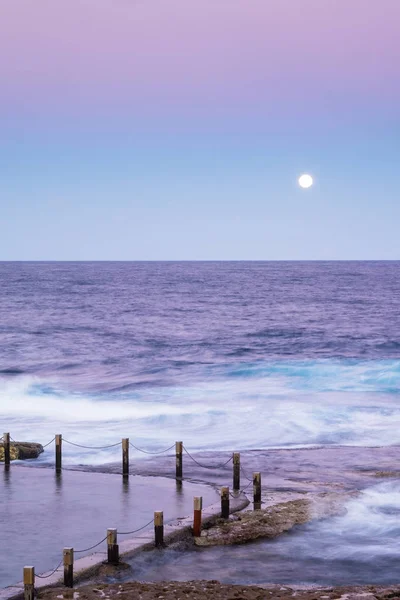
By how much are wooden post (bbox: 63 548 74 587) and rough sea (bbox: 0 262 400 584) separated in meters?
1.88

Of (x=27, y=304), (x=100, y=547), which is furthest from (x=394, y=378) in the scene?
(x=27, y=304)

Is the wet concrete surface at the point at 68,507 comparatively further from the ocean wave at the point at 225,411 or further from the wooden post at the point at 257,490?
the ocean wave at the point at 225,411

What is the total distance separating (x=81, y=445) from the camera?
102 ft

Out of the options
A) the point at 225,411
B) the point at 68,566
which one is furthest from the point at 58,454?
the point at 225,411

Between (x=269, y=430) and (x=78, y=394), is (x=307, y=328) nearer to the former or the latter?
(x=78, y=394)

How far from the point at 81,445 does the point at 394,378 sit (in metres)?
24.7

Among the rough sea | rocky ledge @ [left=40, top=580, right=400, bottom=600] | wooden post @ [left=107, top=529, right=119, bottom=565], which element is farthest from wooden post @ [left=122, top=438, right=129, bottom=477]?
rocky ledge @ [left=40, top=580, right=400, bottom=600]

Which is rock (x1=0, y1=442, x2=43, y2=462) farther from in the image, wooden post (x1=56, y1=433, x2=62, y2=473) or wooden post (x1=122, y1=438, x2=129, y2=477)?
wooden post (x1=122, y1=438, x2=129, y2=477)

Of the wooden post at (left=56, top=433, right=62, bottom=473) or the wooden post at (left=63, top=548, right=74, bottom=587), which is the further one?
the wooden post at (left=56, top=433, right=62, bottom=473)

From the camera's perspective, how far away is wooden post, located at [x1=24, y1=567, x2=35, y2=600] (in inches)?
565

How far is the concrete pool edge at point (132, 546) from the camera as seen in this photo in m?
15.5

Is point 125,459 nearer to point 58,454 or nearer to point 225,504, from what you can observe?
point 58,454

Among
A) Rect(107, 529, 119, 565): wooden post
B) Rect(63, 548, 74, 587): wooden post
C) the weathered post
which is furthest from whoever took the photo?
the weathered post

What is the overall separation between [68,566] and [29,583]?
1.24 metres
